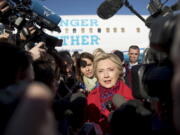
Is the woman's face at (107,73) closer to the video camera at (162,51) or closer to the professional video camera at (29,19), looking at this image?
the professional video camera at (29,19)

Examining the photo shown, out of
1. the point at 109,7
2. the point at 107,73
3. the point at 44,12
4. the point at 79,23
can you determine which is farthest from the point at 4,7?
the point at 79,23

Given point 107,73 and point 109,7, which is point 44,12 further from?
point 107,73

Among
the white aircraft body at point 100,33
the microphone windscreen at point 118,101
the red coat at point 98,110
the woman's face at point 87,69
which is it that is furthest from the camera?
the white aircraft body at point 100,33

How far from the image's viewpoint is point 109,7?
1.78m

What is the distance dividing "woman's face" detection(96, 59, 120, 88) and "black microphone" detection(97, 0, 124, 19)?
19.8 inches

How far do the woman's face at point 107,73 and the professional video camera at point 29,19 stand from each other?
0.45 metres

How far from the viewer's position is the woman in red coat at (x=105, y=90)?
6.66 feet

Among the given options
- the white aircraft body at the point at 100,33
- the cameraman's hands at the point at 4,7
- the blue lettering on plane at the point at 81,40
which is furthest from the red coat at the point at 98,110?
the blue lettering on plane at the point at 81,40

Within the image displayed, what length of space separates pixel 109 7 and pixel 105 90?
726 millimetres

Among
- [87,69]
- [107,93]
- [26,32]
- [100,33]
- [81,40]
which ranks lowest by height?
[107,93]

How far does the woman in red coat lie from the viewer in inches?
79.9

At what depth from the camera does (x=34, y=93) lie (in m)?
0.60

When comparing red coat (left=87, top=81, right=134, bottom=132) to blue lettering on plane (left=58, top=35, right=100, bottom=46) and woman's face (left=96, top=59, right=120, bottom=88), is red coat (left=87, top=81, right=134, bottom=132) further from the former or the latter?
blue lettering on plane (left=58, top=35, right=100, bottom=46)

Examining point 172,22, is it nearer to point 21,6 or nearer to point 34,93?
point 34,93
